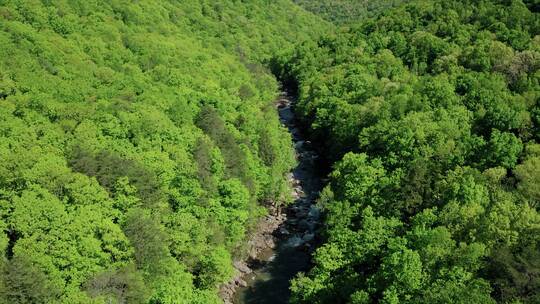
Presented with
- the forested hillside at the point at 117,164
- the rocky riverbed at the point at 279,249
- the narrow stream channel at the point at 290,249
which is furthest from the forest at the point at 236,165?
the narrow stream channel at the point at 290,249

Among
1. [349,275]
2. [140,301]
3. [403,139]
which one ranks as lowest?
[140,301]

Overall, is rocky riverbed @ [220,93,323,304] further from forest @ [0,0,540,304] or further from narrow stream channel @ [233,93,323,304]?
forest @ [0,0,540,304]

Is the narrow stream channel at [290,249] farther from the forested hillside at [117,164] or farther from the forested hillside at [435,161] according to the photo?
the forested hillside at [435,161]

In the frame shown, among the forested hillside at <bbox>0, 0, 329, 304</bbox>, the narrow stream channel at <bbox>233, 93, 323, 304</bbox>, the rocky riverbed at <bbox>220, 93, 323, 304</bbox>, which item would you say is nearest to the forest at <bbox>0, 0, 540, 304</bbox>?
the forested hillside at <bbox>0, 0, 329, 304</bbox>

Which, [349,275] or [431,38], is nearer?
[349,275]

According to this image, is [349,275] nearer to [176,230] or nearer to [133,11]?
[176,230]

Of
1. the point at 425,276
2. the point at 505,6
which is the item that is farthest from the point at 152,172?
the point at 505,6

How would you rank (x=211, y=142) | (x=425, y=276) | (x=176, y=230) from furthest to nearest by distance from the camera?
(x=211, y=142)
(x=176, y=230)
(x=425, y=276)
